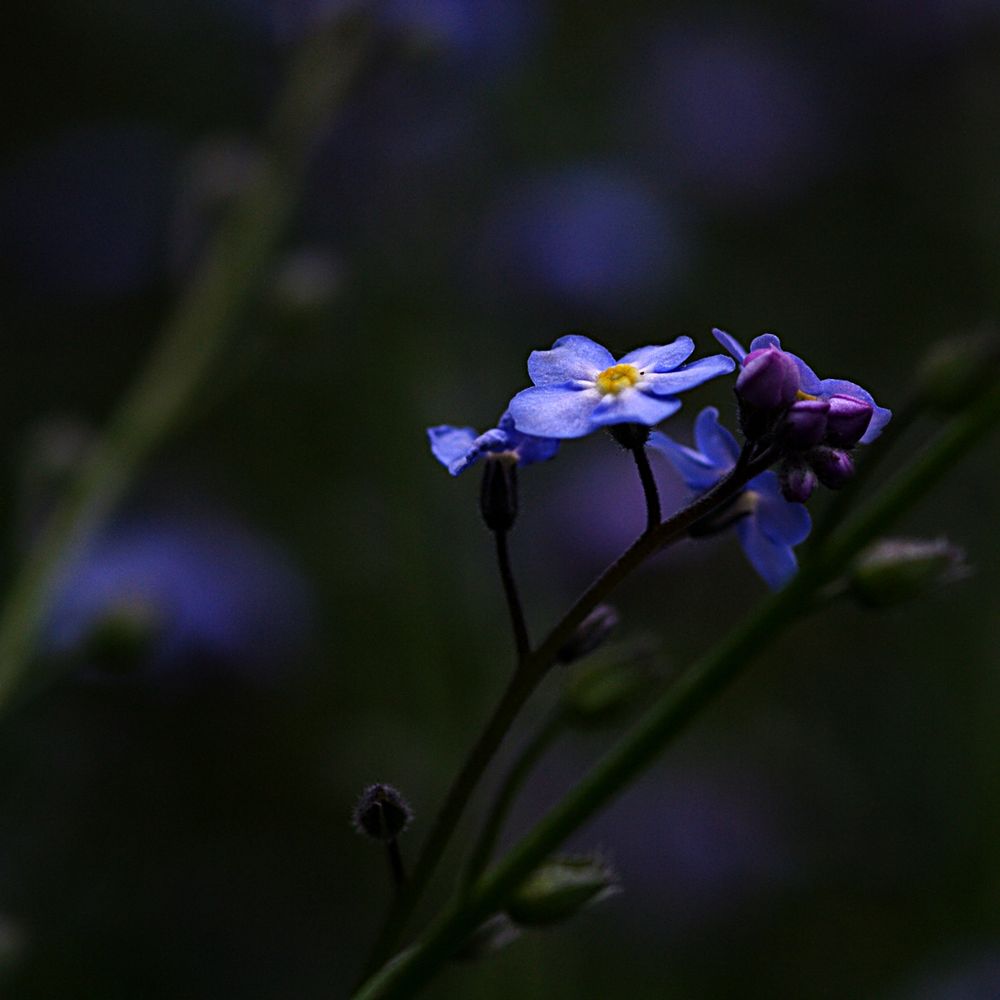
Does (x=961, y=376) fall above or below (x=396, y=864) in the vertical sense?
above

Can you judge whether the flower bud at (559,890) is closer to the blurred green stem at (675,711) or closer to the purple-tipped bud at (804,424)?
the blurred green stem at (675,711)

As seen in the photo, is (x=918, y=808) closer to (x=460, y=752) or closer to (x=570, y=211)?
(x=460, y=752)

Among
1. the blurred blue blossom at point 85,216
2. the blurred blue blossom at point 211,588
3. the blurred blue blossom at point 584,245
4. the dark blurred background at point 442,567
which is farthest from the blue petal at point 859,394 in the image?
the blurred blue blossom at point 85,216

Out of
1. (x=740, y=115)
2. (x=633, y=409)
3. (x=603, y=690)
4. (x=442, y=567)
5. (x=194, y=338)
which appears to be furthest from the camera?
(x=740, y=115)

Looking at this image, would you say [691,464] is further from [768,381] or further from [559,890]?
[559,890]

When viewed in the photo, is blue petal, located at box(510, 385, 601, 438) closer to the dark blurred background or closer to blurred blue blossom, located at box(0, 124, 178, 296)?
the dark blurred background

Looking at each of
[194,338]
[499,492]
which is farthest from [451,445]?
[194,338]

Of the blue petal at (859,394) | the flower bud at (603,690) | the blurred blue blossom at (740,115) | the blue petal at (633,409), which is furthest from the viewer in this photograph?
the blurred blue blossom at (740,115)
